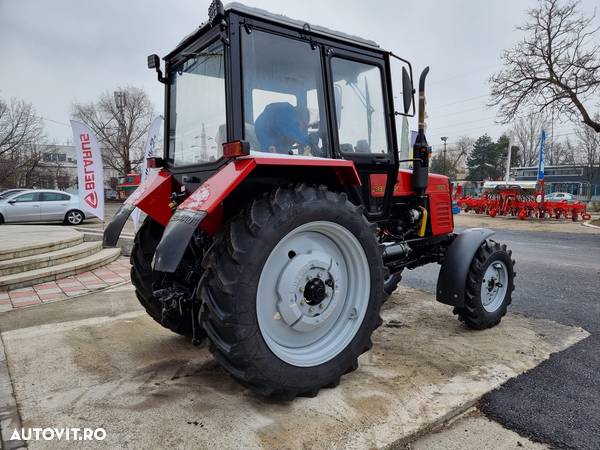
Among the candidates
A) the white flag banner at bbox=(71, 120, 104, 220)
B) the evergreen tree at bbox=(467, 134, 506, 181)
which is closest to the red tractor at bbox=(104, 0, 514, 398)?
the white flag banner at bbox=(71, 120, 104, 220)

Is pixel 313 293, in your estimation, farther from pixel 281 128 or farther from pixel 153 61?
pixel 153 61

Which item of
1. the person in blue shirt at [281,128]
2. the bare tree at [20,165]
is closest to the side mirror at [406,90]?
the person in blue shirt at [281,128]

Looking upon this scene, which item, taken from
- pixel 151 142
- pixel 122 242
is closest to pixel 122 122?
pixel 151 142

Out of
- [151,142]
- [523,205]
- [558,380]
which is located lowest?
[558,380]

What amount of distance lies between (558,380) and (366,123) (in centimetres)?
239

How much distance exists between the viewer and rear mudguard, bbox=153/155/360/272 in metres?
2.05

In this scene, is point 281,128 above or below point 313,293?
above

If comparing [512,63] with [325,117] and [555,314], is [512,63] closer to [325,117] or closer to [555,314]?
[555,314]

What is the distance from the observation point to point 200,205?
214cm

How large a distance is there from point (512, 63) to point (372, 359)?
1965cm

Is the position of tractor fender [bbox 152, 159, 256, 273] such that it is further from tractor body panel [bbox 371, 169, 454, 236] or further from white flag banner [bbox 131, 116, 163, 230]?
white flag banner [bbox 131, 116, 163, 230]

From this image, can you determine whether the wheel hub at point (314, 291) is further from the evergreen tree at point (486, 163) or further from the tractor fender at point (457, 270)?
the evergreen tree at point (486, 163)

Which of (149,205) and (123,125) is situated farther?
(123,125)

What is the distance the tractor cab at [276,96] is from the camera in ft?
8.32
